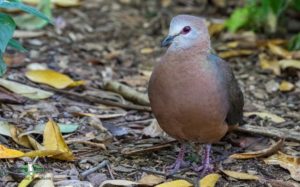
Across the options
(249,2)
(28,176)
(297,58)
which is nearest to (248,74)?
(297,58)

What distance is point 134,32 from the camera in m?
6.59

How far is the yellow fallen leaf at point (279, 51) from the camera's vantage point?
19.2 feet

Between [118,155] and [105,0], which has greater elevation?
[105,0]

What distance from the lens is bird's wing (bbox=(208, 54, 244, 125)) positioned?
12.8 ft

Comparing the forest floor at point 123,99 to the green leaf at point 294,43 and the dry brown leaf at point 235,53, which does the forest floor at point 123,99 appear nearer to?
the dry brown leaf at point 235,53

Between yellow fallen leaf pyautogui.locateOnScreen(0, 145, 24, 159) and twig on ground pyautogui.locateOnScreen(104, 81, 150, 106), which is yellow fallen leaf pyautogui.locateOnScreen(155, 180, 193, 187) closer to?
yellow fallen leaf pyautogui.locateOnScreen(0, 145, 24, 159)

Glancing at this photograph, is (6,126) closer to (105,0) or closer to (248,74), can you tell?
(248,74)

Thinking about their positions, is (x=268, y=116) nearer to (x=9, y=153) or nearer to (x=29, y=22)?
(x=9, y=153)

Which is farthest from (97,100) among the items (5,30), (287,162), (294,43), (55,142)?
(294,43)

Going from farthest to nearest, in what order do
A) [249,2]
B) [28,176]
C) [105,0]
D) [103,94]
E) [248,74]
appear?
[105,0]
[249,2]
[248,74]
[103,94]
[28,176]

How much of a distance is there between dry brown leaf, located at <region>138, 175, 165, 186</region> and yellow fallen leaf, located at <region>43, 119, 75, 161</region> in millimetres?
446

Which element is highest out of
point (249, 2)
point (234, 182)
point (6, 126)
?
point (249, 2)

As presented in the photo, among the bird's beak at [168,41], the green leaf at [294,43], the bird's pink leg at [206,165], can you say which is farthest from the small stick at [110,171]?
the green leaf at [294,43]

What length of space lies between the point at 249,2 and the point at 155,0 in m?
1.29
